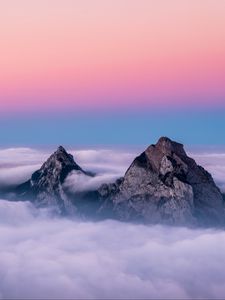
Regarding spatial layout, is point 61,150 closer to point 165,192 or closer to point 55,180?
point 55,180

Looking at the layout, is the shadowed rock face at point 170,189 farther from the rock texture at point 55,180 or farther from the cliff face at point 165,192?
the rock texture at point 55,180

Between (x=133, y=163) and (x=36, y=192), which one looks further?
(x=36, y=192)

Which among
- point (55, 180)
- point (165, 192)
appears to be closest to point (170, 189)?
point (165, 192)

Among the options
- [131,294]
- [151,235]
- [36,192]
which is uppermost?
[36,192]

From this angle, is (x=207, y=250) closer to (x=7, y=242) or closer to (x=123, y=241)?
(x=123, y=241)

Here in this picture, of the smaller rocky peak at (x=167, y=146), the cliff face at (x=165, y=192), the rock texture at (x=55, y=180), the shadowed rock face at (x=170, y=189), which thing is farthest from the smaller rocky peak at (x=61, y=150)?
the smaller rocky peak at (x=167, y=146)

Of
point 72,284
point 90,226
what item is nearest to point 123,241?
point 90,226
